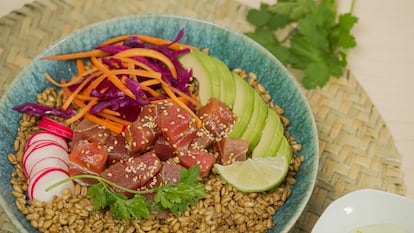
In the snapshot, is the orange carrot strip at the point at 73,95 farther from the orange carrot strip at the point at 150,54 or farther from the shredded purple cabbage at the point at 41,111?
the orange carrot strip at the point at 150,54

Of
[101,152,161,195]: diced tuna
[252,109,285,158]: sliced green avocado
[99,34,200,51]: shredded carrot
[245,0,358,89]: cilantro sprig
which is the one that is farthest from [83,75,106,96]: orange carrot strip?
[245,0,358,89]: cilantro sprig

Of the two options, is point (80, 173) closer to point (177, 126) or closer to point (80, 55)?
point (177, 126)

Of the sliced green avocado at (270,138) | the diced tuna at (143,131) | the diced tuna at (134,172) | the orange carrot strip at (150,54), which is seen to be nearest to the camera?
the diced tuna at (134,172)

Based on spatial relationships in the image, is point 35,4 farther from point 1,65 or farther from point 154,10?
point 154,10

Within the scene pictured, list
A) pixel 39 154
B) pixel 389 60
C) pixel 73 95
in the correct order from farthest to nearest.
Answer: pixel 389 60 < pixel 73 95 < pixel 39 154

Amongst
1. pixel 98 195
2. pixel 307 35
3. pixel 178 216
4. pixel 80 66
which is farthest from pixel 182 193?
pixel 307 35

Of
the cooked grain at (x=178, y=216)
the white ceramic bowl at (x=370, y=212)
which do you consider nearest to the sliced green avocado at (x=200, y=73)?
the cooked grain at (x=178, y=216)
